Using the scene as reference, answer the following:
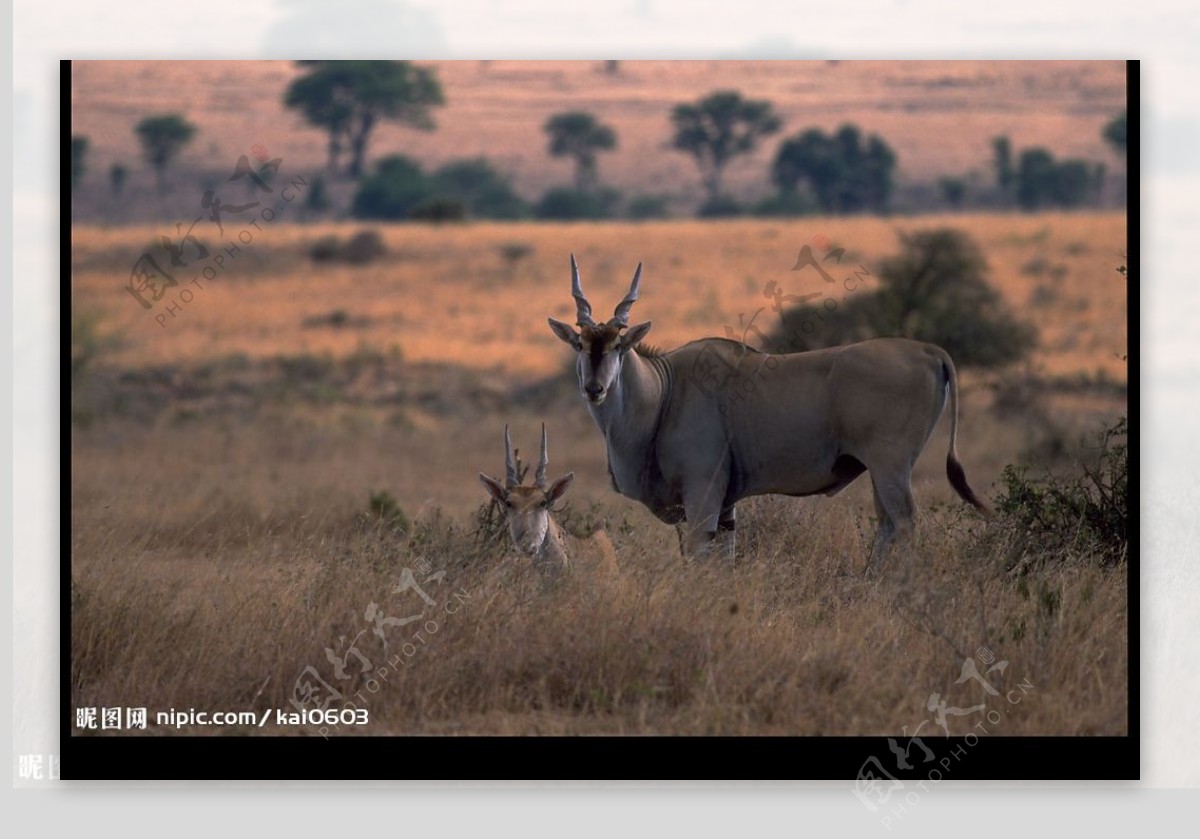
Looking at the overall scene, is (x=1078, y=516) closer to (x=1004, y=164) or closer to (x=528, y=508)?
(x=528, y=508)

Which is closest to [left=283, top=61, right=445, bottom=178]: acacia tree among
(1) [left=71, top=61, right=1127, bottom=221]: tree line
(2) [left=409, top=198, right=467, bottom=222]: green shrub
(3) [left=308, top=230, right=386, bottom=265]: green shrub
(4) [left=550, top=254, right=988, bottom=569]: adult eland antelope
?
(1) [left=71, top=61, right=1127, bottom=221]: tree line

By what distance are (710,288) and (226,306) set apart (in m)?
11.4

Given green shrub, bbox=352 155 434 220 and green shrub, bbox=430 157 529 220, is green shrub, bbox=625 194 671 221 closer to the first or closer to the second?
green shrub, bbox=430 157 529 220

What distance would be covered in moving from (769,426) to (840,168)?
37.0 m

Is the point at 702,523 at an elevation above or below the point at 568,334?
below

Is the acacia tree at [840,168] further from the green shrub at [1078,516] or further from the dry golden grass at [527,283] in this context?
the green shrub at [1078,516]

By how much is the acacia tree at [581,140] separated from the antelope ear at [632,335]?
41.1 metres

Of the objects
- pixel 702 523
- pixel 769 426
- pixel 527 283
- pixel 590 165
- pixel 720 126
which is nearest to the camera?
pixel 702 523

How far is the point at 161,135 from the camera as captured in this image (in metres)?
41.6

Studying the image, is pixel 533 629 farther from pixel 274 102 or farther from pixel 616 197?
pixel 616 197

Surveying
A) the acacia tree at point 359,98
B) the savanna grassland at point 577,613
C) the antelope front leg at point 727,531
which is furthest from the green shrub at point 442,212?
the antelope front leg at point 727,531

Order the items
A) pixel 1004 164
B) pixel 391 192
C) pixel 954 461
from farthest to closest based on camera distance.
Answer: pixel 391 192 < pixel 1004 164 < pixel 954 461

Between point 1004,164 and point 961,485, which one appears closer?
point 961,485

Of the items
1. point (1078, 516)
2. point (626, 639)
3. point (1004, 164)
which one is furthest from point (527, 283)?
point (626, 639)
